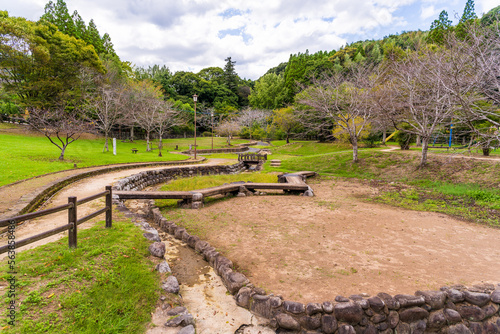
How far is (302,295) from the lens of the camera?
3.71 meters

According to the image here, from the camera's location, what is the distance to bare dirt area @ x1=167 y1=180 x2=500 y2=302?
161 inches

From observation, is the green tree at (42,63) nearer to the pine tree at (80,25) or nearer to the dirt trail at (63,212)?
the pine tree at (80,25)

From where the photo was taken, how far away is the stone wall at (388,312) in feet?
10.9

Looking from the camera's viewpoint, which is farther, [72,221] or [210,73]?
[210,73]

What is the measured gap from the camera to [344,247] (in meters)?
5.38

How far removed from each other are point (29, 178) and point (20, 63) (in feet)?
74.7

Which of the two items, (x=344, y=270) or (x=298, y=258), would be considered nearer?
(x=344, y=270)

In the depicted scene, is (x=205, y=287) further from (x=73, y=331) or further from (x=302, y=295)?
(x=73, y=331)

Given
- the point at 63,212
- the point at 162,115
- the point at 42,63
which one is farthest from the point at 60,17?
the point at 63,212

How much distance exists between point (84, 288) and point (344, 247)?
468 cm

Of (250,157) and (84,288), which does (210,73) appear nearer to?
(250,157)

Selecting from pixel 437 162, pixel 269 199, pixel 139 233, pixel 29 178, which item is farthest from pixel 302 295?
pixel 437 162

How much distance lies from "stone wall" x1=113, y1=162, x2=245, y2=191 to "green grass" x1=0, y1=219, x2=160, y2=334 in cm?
582

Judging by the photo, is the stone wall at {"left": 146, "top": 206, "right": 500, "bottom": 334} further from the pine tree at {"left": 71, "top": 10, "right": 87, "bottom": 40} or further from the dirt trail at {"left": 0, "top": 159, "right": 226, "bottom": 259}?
the pine tree at {"left": 71, "top": 10, "right": 87, "bottom": 40}
